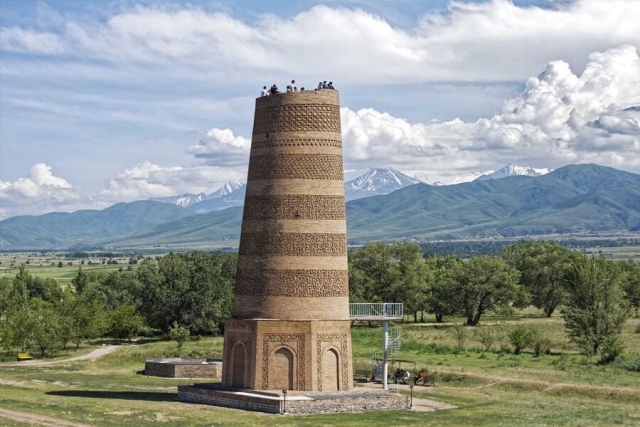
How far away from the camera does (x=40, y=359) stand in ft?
244

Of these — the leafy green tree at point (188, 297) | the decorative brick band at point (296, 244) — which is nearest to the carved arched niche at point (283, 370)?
the decorative brick band at point (296, 244)

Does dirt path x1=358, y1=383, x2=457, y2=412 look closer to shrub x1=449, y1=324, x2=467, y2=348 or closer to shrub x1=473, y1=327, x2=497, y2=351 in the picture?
shrub x1=473, y1=327, x2=497, y2=351

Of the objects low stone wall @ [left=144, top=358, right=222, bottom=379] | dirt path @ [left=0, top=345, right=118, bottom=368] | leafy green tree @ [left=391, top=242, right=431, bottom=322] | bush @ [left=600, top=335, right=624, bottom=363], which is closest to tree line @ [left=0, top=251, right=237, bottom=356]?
dirt path @ [left=0, top=345, right=118, bottom=368]

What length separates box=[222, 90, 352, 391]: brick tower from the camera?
48.3m

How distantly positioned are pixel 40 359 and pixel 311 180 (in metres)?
35.2

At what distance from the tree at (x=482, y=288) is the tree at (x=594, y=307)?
25.2 metres

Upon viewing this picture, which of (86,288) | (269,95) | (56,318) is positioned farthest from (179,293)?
(269,95)

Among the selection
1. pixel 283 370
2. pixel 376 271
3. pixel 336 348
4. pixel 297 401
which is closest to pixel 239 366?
pixel 283 370

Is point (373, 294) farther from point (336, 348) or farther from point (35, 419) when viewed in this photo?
point (35, 419)

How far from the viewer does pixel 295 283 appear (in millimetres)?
48781

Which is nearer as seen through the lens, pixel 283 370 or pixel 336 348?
pixel 283 370

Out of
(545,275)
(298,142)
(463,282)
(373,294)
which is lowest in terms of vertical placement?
(373,294)

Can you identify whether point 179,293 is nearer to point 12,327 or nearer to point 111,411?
point 12,327

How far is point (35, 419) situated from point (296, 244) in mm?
15552
